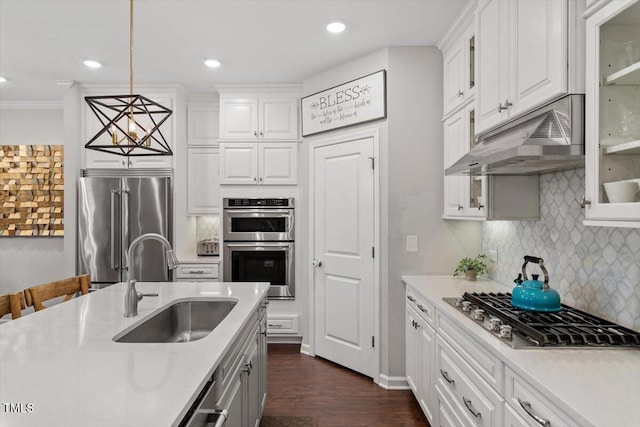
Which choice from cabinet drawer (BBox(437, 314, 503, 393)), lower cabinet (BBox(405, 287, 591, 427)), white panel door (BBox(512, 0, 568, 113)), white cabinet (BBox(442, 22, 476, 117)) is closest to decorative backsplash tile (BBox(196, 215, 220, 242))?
lower cabinet (BBox(405, 287, 591, 427))

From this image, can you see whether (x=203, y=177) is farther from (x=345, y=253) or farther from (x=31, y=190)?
(x=31, y=190)

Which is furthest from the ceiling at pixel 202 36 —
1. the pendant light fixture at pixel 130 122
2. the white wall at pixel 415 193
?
the pendant light fixture at pixel 130 122

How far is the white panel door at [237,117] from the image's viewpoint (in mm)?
4027

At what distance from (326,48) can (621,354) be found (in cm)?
281

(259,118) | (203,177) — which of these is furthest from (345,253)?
(203,177)

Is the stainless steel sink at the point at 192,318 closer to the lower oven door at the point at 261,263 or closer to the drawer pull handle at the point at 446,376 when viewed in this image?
the drawer pull handle at the point at 446,376

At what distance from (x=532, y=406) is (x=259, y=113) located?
Answer: 353cm

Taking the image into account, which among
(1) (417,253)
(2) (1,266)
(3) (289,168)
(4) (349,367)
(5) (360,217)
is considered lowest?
(4) (349,367)

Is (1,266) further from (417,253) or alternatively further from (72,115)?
(417,253)

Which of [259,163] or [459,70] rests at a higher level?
[459,70]

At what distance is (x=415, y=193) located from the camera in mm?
3055

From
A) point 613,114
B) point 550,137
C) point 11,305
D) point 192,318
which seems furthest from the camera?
point 192,318

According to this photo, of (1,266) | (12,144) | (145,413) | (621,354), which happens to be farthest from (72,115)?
(621,354)

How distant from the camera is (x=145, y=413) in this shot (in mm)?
945
